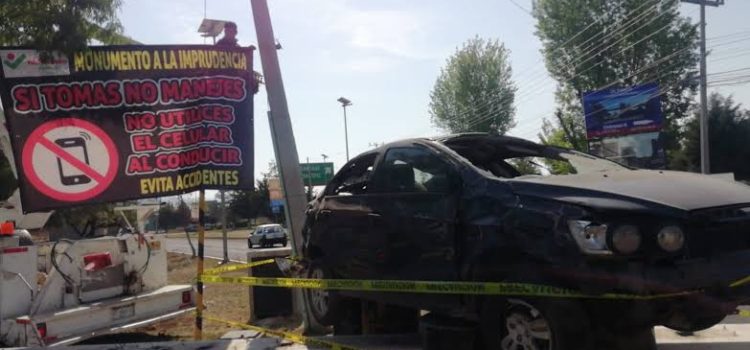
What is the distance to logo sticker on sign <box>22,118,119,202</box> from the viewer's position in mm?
6840

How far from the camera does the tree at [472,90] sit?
52.4 metres

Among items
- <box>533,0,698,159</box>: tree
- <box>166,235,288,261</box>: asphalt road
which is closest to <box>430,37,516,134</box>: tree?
<box>533,0,698,159</box>: tree

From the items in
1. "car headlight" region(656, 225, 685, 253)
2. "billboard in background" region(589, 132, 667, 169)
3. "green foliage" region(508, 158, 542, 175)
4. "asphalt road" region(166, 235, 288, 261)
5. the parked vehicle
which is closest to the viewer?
"car headlight" region(656, 225, 685, 253)

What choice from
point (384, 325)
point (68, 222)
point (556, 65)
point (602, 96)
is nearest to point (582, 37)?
point (556, 65)

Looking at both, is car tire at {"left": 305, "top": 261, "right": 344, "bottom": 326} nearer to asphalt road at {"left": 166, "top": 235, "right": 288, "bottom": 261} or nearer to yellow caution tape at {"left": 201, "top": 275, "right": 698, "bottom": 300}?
yellow caution tape at {"left": 201, "top": 275, "right": 698, "bottom": 300}

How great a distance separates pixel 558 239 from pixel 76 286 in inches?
212

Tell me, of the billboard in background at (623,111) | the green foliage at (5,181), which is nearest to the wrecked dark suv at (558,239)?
the green foliage at (5,181)

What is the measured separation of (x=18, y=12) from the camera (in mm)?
7430

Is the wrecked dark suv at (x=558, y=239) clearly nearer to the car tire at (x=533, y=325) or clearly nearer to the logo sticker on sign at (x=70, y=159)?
the car tire at (x=533, y=325)

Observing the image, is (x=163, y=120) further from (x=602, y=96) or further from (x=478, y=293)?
(x=602, y=96)

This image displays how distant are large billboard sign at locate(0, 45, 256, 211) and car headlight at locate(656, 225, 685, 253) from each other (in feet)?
15.8

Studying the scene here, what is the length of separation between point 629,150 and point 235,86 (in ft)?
121

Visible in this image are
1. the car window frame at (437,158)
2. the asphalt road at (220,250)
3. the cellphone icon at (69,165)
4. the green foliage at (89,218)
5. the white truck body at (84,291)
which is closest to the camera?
the car window frame at (437,158)

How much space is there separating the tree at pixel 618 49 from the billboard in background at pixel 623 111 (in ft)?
17.2
